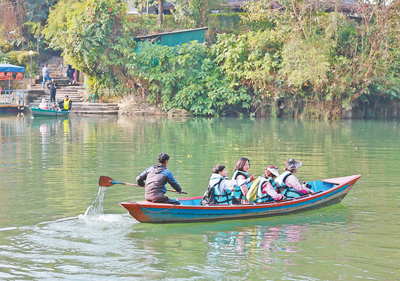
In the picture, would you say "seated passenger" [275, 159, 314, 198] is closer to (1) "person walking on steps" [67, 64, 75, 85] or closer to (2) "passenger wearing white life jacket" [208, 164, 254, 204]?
(2) "passenger wearing white life jacket" [208, 164, 254, 204]

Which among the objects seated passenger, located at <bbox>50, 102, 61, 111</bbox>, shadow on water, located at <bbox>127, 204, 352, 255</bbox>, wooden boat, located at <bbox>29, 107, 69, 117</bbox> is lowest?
shadow on water, located at <bbox>127, 204, 352, 255</bbox>

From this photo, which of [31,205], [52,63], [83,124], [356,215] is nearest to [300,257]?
[356,215]

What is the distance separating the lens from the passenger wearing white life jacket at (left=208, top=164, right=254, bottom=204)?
32.5 ft

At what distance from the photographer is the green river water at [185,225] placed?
7500mm

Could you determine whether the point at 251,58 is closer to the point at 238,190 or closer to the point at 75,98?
the point at 75,98

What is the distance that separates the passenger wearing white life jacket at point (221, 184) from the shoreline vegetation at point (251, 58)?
A: 22.4 meters

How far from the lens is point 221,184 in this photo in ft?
32.6

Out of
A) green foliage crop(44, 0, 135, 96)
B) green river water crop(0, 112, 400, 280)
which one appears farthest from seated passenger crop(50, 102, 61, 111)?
green river water crop(0, 112, 400, 280)

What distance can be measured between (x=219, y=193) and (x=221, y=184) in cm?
16

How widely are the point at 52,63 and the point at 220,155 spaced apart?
2795 cm

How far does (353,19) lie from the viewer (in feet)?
109

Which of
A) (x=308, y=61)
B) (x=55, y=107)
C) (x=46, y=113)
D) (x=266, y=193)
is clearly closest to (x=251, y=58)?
(x=308, y=61)

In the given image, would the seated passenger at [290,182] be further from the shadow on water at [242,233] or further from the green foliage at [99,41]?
the green foliage at [99,41]

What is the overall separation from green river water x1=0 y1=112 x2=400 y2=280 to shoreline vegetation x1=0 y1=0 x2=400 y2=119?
12536 mm
